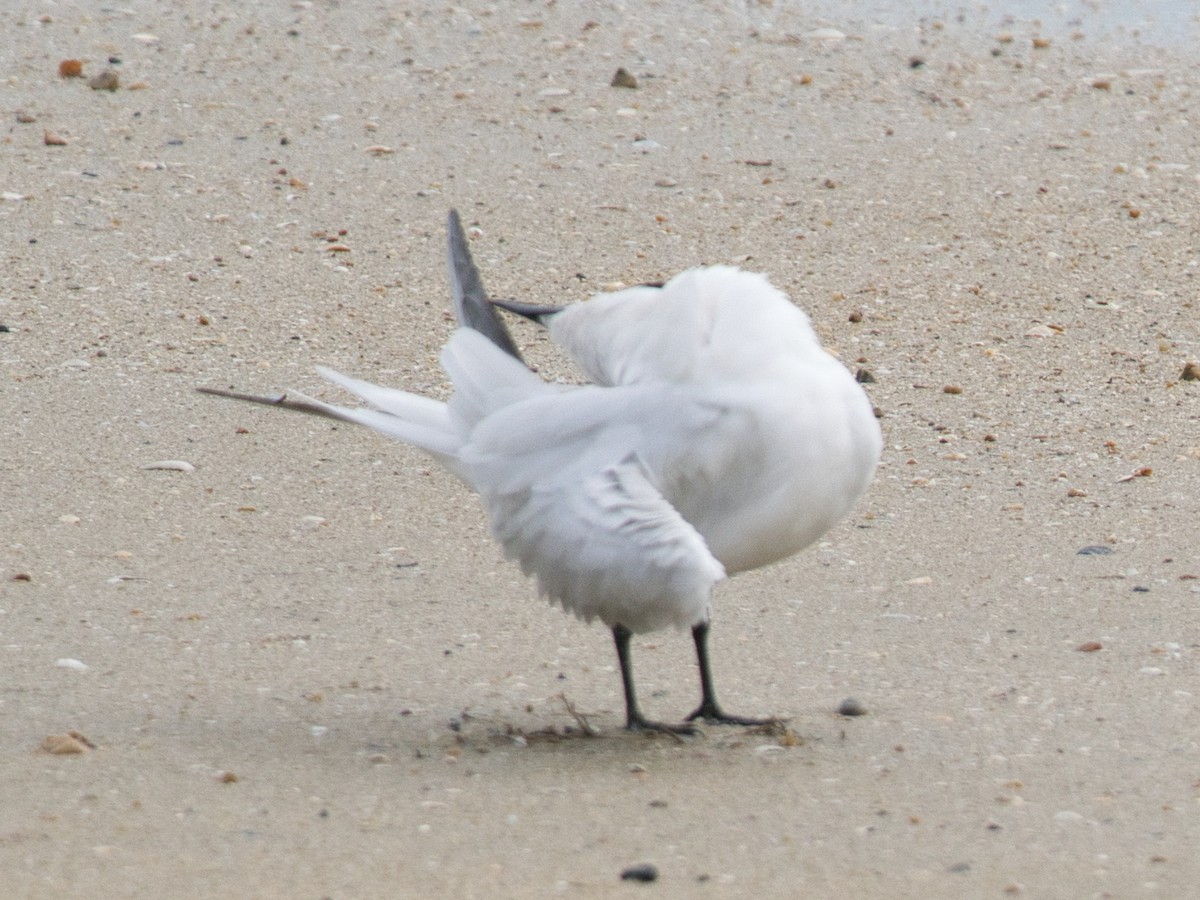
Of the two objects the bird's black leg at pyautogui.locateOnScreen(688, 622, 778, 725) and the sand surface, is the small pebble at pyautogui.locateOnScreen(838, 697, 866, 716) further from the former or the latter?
the bird's black leg at pyautogui.locateOnScreen(688, 622, 778, 725)

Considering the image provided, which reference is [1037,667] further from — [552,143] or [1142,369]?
[552,143]

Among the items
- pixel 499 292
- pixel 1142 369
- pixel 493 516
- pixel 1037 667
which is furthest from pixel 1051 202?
pixel 493 516

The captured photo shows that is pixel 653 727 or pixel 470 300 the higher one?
pixel 470 300

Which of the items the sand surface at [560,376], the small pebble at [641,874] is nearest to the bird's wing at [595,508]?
the sand surface at [560,376]

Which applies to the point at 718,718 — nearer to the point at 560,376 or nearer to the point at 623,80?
the point at 560,376

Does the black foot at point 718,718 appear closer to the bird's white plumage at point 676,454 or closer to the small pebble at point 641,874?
the bird's white plumage at point 676,454

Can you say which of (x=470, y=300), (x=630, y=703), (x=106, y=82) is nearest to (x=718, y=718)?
(x=630, y=703)

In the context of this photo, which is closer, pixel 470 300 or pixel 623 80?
pixel 470 300

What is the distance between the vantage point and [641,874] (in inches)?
129

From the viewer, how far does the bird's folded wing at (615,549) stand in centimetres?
370

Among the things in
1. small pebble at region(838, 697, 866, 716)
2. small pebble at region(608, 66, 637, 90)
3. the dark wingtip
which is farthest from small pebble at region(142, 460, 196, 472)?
small pebble at region(608, 66, 637, 90)

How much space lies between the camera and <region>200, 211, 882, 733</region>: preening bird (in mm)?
3760

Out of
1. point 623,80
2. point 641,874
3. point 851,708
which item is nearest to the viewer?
point 641,874

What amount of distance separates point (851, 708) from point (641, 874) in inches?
40.5
